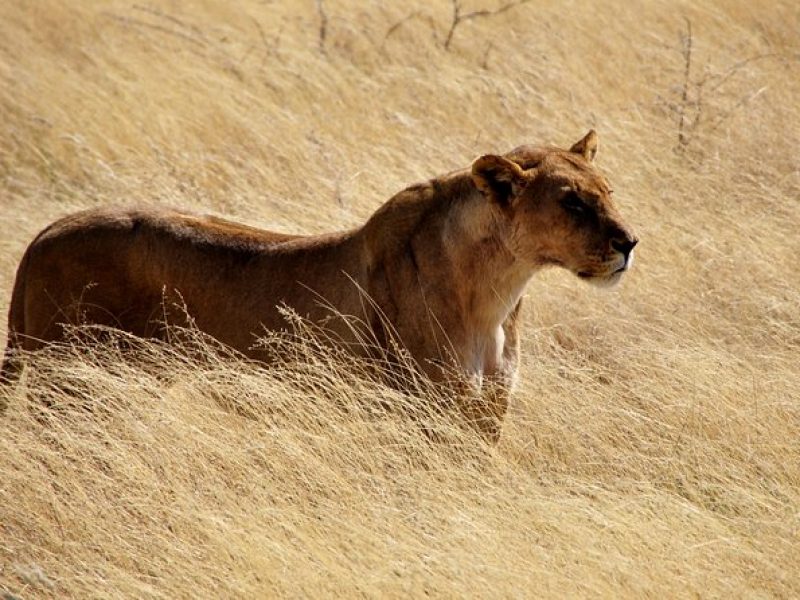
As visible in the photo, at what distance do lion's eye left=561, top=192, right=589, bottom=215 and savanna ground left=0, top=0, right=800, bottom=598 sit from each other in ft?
2.92

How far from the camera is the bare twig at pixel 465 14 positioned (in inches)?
471

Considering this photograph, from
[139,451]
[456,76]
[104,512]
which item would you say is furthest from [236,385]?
[456,76]

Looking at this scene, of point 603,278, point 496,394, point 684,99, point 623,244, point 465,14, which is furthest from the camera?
point 465,14

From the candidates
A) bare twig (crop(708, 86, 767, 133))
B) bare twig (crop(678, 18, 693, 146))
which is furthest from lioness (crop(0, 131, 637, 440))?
bare twig (crop(708, 86, 767, 133))

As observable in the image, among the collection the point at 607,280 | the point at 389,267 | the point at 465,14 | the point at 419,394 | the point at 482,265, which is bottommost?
the point at 419,394

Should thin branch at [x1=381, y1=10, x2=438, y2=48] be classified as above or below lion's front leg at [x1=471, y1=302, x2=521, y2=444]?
above

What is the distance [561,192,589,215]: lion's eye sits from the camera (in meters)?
5.53

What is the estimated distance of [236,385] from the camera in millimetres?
5660

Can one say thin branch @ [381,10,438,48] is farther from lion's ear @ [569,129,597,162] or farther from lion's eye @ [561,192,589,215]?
lion's eye @ [561,192,589,215]

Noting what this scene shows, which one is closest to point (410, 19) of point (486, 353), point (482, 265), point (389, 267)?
point (389, 267)

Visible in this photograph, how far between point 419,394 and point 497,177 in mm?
933

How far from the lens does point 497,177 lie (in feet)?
18.5

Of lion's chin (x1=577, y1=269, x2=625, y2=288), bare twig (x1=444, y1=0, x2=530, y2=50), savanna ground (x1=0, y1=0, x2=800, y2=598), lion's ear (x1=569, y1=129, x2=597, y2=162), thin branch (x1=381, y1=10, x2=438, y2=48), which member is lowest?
savanna ground (x1=0, y1=0, x2=800, y2=598)

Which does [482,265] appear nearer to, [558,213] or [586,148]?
[558,213]
